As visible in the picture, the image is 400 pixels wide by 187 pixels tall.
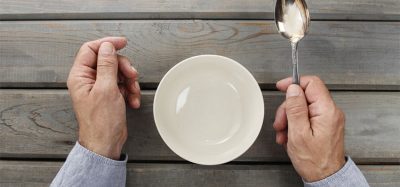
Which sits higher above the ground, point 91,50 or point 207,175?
point 91,50

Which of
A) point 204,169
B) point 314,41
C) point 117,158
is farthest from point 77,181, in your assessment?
point 314,41

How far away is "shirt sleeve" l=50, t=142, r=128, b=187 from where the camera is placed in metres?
0.63

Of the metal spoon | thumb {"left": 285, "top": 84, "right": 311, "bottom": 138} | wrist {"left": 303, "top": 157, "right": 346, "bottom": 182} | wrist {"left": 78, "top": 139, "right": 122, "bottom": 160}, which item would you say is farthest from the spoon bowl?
wrist {"left": 78, "top": 139, "right": 122, "bottom": 160}

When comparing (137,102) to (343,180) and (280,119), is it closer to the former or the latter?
(280,119)

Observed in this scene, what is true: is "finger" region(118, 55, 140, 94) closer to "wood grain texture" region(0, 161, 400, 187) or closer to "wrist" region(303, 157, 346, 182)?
"wood grain texture" region(0, 161, 400, 187)

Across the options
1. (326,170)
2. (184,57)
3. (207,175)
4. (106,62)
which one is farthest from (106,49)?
(326,170)

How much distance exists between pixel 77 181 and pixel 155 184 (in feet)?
0.48

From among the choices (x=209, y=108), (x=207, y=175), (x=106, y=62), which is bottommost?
(x=207, y=175)

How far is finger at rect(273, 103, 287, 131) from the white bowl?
1.8 inches

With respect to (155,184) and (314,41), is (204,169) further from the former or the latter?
(314,41)

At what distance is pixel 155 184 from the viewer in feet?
2.36

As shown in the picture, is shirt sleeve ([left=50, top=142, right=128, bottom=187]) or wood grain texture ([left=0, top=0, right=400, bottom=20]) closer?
shirt sleeve ([left=50, top=142, right=128, bottom=187])

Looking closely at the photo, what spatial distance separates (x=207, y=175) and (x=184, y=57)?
224 millimetres

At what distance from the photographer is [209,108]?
27.3 inches
